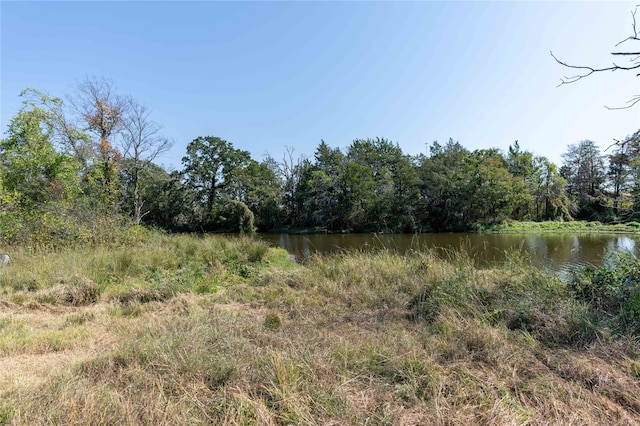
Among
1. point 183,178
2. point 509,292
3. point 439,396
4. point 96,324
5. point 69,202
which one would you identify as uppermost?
point 183,178

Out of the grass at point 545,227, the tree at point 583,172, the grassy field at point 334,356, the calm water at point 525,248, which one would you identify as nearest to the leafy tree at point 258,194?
the calm water at point 525,248

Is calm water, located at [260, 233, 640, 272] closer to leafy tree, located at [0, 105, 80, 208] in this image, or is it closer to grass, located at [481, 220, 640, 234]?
grass, located at [481, 220, 640, 234]

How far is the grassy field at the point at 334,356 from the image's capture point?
184 cm

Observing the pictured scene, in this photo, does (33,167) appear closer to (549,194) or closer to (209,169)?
(209,169)

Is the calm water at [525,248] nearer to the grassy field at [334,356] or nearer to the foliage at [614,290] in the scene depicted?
the foliage at [614,290]

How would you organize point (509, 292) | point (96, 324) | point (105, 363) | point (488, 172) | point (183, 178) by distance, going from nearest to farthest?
1. point (105, 363)
2. point (96, 324)
3. point (509, 292)
4. point (488, 172)
5. point (183, 178)

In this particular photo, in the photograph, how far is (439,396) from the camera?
196 cm

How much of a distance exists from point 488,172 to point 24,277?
34056mm

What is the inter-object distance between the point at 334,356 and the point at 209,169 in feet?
126

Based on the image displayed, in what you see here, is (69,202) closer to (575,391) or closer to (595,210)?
(575,391)

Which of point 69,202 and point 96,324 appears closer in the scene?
point 96,324

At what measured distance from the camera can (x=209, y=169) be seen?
37156 millimetres

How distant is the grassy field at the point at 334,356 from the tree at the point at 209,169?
3342cm

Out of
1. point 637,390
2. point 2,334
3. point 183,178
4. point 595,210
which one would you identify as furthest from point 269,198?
point 595,210
